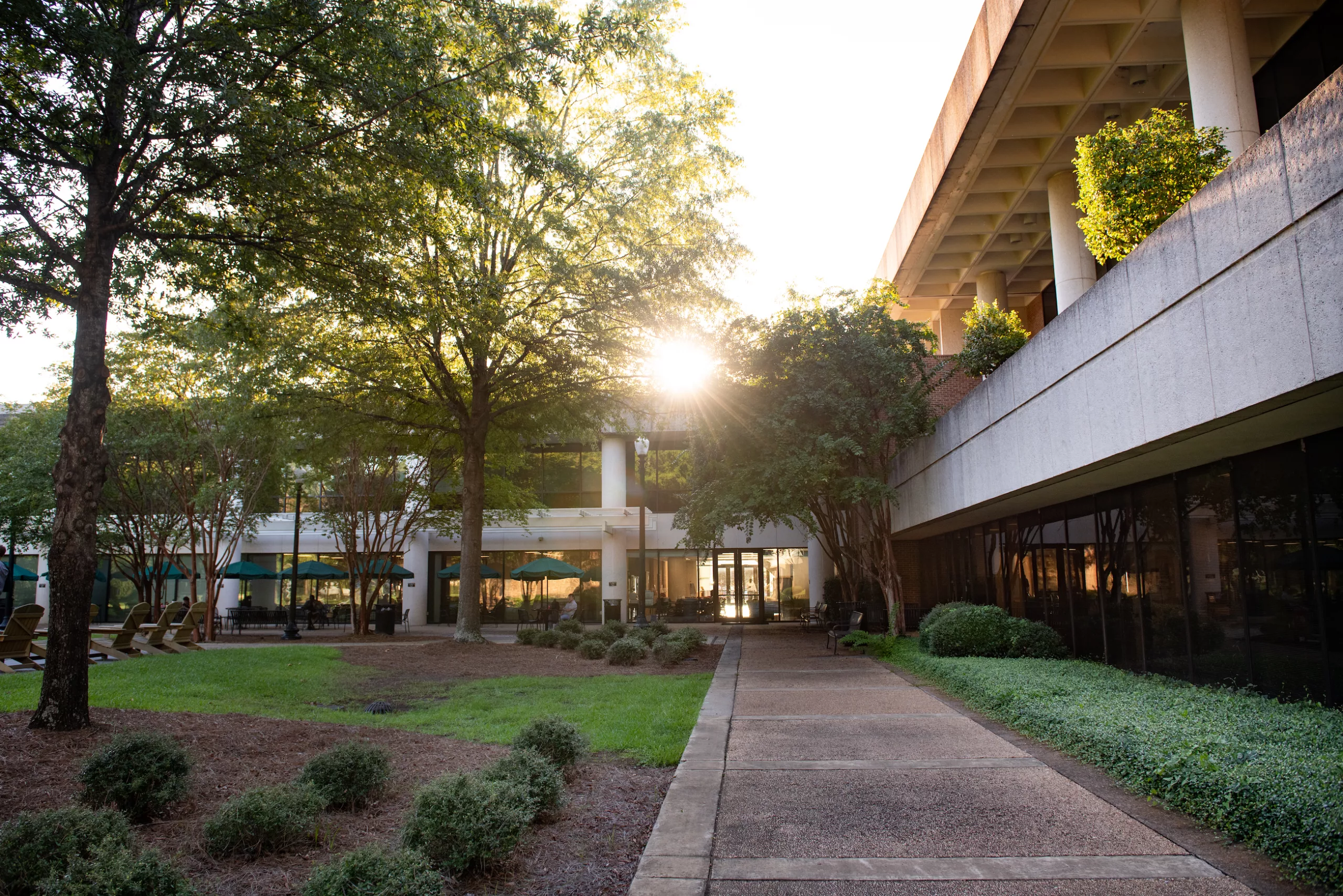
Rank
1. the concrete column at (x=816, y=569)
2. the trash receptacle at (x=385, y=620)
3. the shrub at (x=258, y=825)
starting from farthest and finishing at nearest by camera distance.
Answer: the concrete column at (x=816, y=569) < the trash receptacle at (x=385, y=620) < the shrub at (x=258, y=825)

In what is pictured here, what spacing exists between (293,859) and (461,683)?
8.67 m

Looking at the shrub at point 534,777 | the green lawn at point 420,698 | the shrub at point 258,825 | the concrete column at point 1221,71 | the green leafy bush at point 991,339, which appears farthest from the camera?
the green leafy bush at point 991,339

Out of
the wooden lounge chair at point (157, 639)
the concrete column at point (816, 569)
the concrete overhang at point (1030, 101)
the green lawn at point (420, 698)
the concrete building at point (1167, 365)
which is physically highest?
the concrete overhang at point (1030, 101)

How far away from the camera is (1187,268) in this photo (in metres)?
6.52

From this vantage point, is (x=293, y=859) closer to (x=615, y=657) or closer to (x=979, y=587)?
(x=615, y=657)

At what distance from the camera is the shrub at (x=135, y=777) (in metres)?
5.11

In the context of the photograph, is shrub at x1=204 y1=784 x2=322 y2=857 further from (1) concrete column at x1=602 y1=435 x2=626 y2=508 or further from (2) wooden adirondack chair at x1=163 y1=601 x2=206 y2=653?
(1) concrete column at x1=602 y1=435 x2=626 y2=508

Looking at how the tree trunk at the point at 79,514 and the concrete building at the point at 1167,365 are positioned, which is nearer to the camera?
the concrete building at the point at 1167,365

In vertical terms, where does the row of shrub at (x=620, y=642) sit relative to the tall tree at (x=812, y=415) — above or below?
below

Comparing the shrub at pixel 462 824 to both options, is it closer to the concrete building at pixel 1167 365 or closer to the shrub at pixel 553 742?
the shrub at pixel 553 742

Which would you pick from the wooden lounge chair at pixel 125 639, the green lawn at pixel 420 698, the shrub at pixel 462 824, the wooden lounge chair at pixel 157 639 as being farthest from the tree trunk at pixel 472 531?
the shrub at pixel 462 824

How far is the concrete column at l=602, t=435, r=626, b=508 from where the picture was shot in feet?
110

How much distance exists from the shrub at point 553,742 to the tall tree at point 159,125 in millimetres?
4180

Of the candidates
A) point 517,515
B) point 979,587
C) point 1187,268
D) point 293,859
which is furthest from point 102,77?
point 517,515
